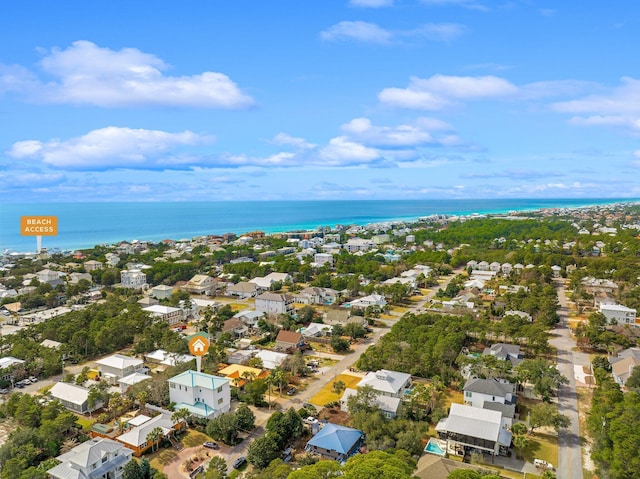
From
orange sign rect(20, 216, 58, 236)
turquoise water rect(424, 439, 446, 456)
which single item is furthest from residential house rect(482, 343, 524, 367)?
orange sign rect(20, 216, 58, 236)

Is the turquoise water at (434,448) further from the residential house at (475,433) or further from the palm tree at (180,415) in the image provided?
the palm tree at (180,415)

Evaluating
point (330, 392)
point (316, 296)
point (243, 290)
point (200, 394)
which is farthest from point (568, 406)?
point (243, 290)

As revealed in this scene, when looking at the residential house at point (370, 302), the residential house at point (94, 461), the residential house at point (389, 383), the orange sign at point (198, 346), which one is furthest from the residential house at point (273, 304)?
the residential house at point (94, 461)

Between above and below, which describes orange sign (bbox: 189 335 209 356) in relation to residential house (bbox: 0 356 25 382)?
above

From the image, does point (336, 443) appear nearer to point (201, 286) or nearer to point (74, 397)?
point (74, 397)

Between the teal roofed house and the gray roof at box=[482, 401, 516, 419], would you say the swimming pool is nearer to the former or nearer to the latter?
the teal roofed house

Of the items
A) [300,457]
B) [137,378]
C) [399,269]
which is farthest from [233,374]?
[399,269]
